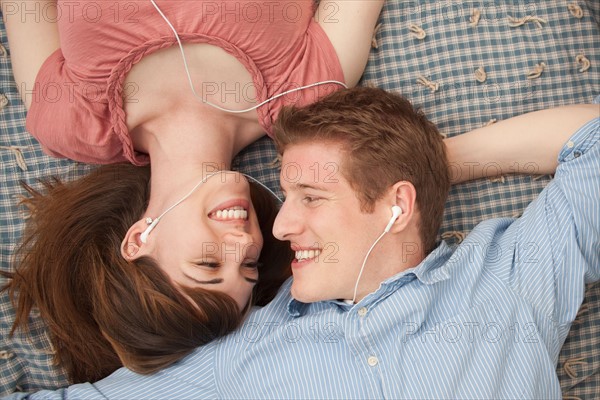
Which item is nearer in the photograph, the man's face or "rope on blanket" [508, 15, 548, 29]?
the man's face

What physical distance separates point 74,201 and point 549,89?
137cm

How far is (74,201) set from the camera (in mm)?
1724

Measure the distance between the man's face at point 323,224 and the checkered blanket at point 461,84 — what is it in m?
0.38

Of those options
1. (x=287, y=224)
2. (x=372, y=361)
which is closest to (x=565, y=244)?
(x=372, y=361)

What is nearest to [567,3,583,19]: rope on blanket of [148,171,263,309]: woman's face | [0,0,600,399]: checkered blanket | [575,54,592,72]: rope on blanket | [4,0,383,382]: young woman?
[0,0,600,399]: checkered blanket

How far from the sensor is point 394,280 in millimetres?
1507

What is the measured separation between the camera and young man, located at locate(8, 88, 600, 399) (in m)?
1.46

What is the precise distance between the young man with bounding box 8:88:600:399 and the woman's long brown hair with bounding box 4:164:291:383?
105 mm

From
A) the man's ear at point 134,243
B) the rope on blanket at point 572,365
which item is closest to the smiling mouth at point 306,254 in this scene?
the man's ear at point 134,243

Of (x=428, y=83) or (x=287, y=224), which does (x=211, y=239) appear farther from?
(x=428, y=83)

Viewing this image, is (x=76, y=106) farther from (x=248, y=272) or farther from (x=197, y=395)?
(x=197, y=395)

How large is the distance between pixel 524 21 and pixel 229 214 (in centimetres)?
102

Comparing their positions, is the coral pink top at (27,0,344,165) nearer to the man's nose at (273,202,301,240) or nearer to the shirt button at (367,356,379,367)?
the man's nose at (273,202,301,240)

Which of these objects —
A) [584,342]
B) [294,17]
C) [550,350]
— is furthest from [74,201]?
[584,342]
